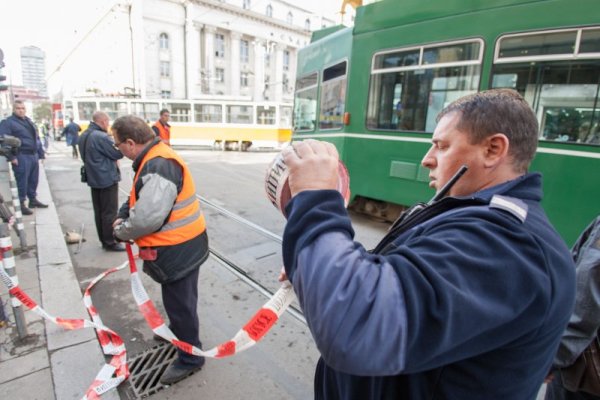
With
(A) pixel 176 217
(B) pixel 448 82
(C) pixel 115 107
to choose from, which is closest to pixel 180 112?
(C) pixel 115 107

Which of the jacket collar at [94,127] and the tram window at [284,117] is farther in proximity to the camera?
the tram window at [284,117]

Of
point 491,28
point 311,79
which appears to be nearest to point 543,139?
point 491,28

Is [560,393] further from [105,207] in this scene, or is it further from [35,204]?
[35,204]

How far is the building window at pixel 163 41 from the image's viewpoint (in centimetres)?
3901

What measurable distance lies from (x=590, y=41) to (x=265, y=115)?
761 inches

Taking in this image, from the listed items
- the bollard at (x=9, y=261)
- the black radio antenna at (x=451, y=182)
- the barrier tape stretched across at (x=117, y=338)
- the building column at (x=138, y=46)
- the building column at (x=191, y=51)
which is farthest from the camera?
the building column at (x=191, y=51)

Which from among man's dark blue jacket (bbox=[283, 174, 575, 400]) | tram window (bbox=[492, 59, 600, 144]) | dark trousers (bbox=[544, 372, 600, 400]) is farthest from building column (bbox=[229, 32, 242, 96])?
man's dark blue jacket (bbox=[283, 174, 575, 400])

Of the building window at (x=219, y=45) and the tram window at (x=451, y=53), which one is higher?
the building window at (x=219, y=45)

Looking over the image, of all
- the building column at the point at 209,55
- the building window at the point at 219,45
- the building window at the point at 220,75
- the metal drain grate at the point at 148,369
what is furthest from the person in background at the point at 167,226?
the building window at the point at 219,45

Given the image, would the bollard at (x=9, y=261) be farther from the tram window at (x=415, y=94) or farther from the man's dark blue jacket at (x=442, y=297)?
the tram window at (x=415, y=94)

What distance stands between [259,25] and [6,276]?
50264 millimetres

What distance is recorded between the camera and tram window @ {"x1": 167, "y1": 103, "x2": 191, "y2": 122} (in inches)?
835

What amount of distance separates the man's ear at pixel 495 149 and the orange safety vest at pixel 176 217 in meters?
2.06

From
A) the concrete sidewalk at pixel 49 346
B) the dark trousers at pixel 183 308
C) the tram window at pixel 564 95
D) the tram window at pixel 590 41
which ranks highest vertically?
the tram window at pixel 590 41
